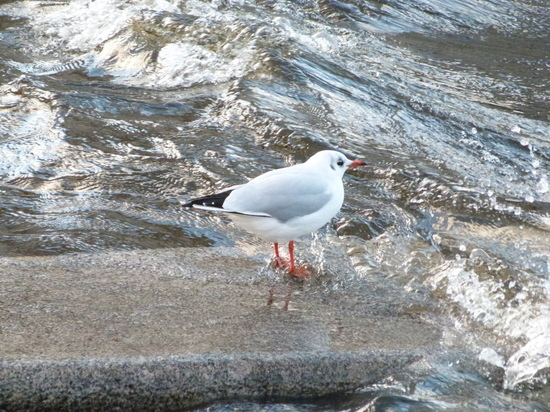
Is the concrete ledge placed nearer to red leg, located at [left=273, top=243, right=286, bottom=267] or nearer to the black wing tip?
the black wing tip

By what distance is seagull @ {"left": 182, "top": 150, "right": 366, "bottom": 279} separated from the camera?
4070 millimetres

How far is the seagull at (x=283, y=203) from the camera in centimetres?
407

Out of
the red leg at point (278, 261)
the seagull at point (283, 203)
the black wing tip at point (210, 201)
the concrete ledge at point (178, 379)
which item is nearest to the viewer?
the concrete ledge at point (178, 379)

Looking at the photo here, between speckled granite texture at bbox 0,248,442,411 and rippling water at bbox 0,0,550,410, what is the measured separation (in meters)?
0.27

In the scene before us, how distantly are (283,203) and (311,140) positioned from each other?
9.30ft

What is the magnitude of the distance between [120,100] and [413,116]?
3.32 metres

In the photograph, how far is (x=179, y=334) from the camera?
3.25 meters

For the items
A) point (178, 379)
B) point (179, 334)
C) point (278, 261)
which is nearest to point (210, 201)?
point (278, 261)

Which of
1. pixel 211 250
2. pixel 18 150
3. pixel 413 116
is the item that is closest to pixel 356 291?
pixel 211 250

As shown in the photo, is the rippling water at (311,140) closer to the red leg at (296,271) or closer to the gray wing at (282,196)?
the red leg at (296,271)

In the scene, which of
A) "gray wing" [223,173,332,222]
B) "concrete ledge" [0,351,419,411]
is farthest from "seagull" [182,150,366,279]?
"concrete ledge" [0,351,419,411]

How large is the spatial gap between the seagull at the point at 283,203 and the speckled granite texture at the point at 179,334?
299 mm

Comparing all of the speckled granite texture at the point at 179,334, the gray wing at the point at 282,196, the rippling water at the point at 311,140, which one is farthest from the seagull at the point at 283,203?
the rippling water at the point at 311,140

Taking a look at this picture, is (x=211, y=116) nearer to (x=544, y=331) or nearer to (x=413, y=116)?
(x=413, y=116)
